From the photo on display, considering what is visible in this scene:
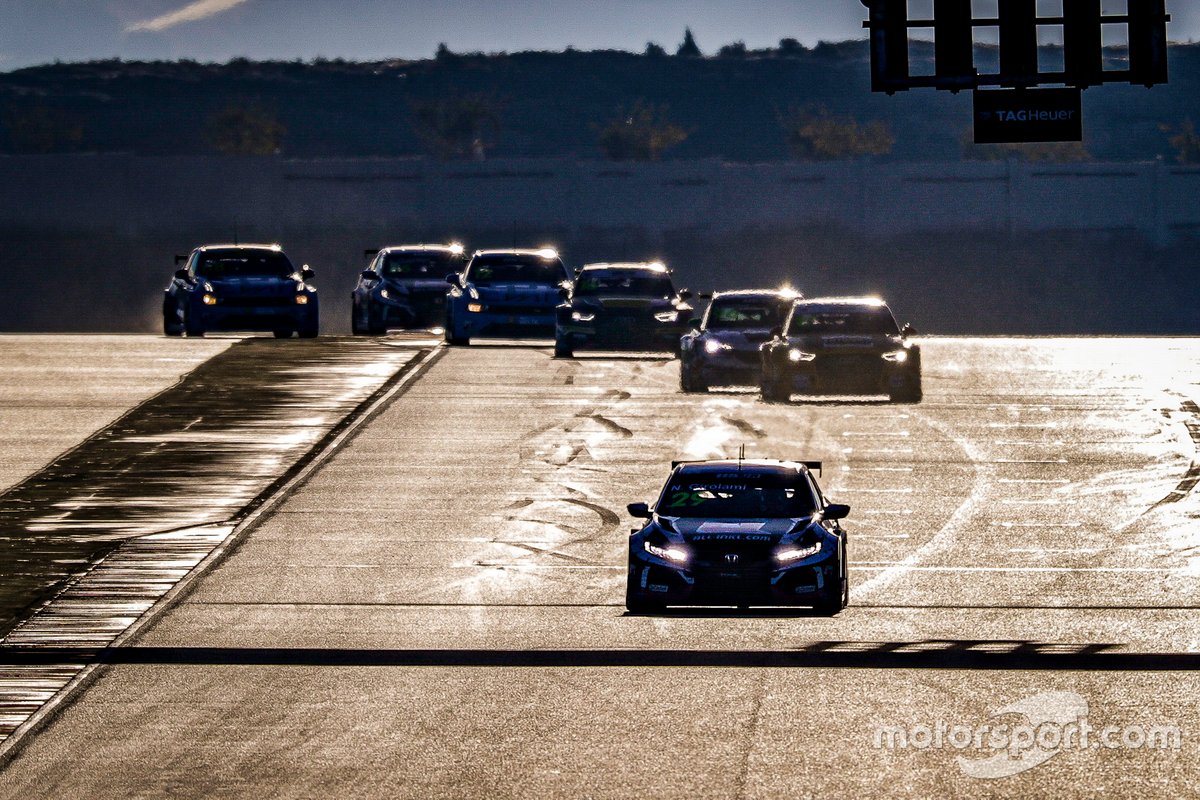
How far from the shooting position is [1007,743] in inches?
602

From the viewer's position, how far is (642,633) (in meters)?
20.7

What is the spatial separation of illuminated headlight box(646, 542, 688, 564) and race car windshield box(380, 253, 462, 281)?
85.9 ft

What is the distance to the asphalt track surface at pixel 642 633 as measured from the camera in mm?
14727

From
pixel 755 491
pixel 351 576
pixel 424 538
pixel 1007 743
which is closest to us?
pixel 1007 743

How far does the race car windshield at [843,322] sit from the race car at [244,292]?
10931 mm

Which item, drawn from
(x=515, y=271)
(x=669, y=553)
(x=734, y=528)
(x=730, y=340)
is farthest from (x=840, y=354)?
(x=669, y=553)

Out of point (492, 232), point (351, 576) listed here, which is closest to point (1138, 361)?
point (351, 576)

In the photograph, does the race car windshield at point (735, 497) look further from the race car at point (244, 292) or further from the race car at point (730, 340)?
the race car at point (244, 292)

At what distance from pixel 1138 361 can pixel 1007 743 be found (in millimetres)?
30131

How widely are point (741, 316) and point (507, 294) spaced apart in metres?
6.32

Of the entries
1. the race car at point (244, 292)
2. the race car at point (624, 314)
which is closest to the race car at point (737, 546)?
the race car at point (624, 314)

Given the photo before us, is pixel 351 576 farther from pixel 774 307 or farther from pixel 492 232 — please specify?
pixel 492 232

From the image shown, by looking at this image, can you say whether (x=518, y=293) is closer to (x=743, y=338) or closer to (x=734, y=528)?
(x=743, y=338)

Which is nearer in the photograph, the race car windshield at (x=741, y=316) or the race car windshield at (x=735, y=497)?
the race car windshield at (x=735, y=497)
